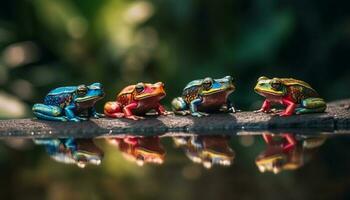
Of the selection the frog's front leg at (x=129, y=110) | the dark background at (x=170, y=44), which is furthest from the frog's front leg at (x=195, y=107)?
the dark background at (x=170, y=44)

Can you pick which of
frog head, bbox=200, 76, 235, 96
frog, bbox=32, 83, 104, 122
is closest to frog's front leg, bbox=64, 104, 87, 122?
frog, bbox=32, 83, 104, 122

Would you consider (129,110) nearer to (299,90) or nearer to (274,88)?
(274,88)

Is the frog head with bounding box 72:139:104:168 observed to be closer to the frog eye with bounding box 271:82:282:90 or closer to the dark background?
the frog eye with bounding box 271:82:282:90

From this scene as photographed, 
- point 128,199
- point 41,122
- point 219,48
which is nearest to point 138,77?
point 219,48

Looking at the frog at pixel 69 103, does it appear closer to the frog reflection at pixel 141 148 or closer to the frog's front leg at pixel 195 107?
the frog reflection at pixel 141 148

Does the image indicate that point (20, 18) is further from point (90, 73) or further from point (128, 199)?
point (128, 199)
